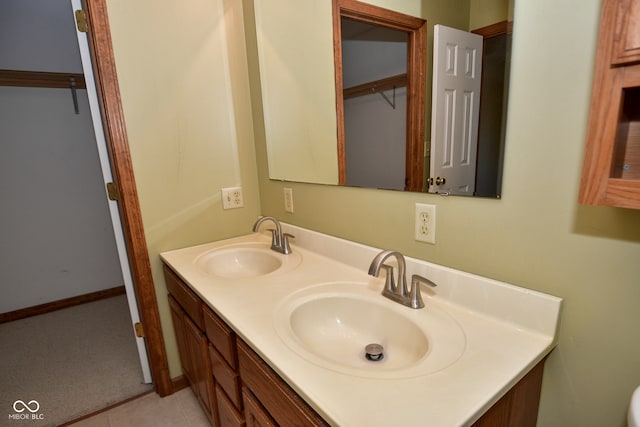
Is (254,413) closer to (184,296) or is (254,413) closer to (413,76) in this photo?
(184,296)

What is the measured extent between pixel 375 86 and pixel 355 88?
3.9 inches

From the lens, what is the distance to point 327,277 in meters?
1.19

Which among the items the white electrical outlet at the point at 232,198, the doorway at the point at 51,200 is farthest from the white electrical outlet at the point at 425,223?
the doorway at the point at 51,200

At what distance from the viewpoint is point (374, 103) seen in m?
1.20

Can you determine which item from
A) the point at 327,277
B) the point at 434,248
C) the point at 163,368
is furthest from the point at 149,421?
the point at 434,248

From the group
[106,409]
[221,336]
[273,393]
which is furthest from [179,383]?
[273,393]

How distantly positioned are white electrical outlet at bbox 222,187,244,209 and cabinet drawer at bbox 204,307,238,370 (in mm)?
730

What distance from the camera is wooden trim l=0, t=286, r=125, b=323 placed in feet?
8.37

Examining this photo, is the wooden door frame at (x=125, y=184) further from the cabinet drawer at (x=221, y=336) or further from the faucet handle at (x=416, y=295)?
the faucet handle at (x=416, y=295)

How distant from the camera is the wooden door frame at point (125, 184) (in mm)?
1329

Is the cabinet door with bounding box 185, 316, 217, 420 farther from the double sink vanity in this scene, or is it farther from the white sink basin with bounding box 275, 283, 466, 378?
the white sink basin with bounding box 275, 283, 466, 378

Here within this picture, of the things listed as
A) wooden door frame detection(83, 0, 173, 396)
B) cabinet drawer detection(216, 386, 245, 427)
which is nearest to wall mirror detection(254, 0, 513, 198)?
wooden door frame detection(83, 0, 173, 396)

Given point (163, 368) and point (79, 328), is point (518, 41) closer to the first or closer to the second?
point (163, 368)

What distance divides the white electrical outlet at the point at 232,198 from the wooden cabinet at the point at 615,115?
1.52m
